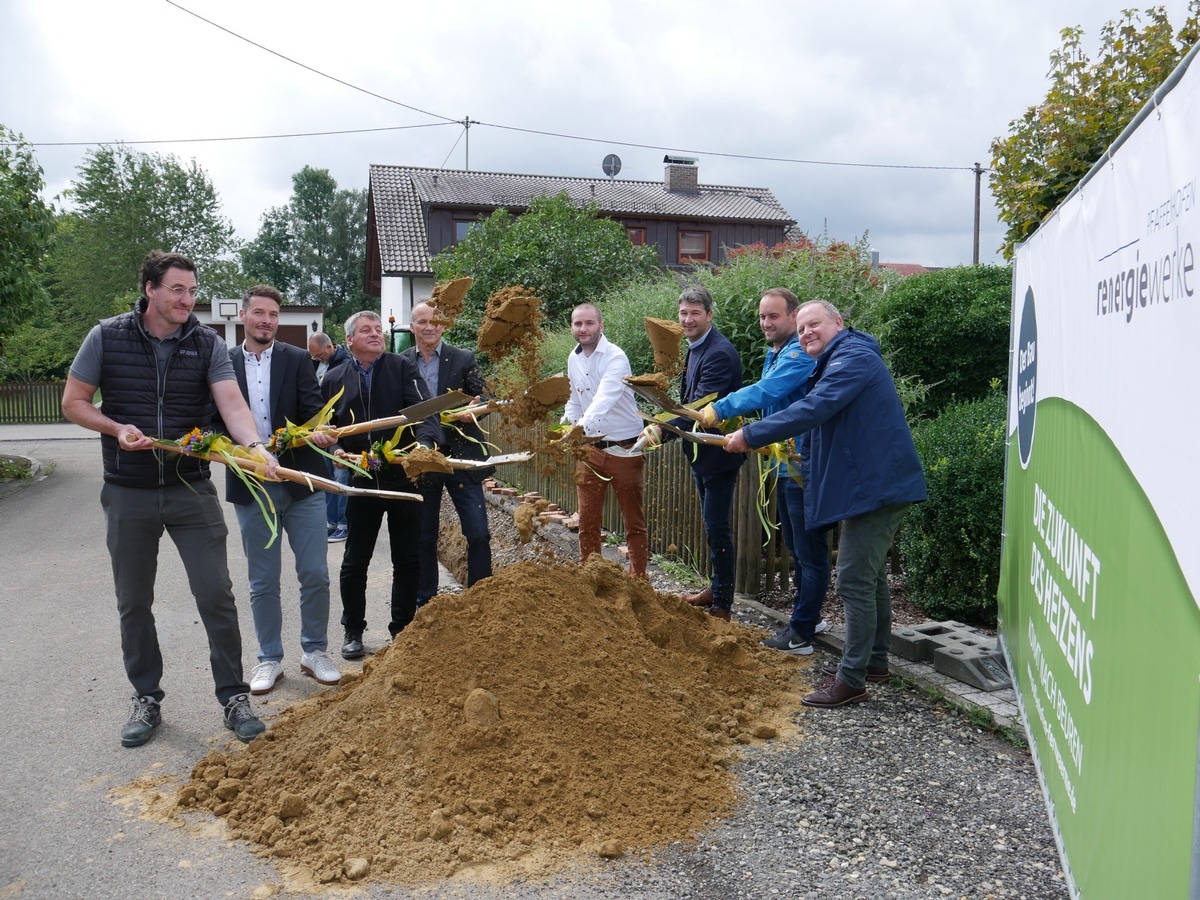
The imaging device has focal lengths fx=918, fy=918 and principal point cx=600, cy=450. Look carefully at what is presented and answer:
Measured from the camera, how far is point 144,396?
4398 millimetres

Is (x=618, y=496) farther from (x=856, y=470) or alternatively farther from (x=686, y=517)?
(x=856, y=470)

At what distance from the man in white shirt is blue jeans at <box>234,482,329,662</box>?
1840mm

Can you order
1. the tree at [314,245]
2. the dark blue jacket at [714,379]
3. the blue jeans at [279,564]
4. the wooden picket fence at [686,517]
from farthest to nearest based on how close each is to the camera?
the tree at [314,245] < the wooden picket fence at [686,517] < the dark blue jacket at [714,379] < the blue jeans at [279,564]

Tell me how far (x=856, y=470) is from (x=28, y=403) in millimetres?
38020

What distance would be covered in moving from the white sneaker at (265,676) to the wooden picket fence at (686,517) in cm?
188

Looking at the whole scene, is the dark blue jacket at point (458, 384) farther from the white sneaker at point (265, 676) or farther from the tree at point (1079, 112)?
the tree at point (1079, 112)

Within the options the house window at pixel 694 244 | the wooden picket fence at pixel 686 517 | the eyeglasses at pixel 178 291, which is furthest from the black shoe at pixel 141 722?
the house window at pixel 694 244

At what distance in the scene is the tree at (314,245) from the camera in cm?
7562

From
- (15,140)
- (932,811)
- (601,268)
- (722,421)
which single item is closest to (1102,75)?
(722,421)

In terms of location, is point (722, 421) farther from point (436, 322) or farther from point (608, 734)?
point (608, 734)

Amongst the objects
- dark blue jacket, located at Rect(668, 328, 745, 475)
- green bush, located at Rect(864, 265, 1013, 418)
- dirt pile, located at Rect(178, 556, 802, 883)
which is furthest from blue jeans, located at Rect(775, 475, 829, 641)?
green bush, located at Rect(864, 265, 1013, 418)

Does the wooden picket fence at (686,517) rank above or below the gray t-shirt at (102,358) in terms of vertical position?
below

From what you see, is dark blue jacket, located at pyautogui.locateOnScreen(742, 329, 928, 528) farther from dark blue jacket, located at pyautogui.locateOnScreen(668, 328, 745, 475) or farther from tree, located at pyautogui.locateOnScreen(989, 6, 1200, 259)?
tree, located at pyautogui.locateOnScreen(989, 6, 1200, 259)

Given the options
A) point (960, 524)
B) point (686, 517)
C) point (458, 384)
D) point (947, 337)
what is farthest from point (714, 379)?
point (947, 337)
